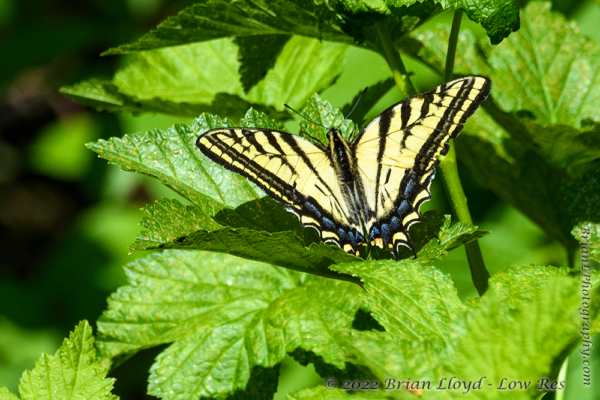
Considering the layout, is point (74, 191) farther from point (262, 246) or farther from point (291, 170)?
point (262, 246)

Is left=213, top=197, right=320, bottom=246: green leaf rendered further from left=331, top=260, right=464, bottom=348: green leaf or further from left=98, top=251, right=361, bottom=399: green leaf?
left=331, top=260, right=464, bottom=348: green leaf

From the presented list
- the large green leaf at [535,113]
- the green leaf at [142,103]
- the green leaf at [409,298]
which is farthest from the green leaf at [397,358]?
the green leaf at [142,103]

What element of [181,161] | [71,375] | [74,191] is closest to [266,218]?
[181,161]

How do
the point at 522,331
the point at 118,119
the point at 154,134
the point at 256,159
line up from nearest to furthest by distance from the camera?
the point at 522,331, the point at 154,134, the point at 256,159, the point at 118,119

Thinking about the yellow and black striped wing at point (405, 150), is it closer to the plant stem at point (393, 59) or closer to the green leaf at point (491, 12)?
the plant stem at point (393, 59)

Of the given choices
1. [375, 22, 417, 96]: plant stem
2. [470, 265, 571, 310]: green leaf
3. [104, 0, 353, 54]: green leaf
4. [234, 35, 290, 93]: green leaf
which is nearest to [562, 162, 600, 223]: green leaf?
[470, 265, 571, 310]: green leaf

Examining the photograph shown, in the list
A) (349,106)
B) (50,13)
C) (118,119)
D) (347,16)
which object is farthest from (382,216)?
(50,13)

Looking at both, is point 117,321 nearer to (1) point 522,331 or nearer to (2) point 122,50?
(2) point 122,50
